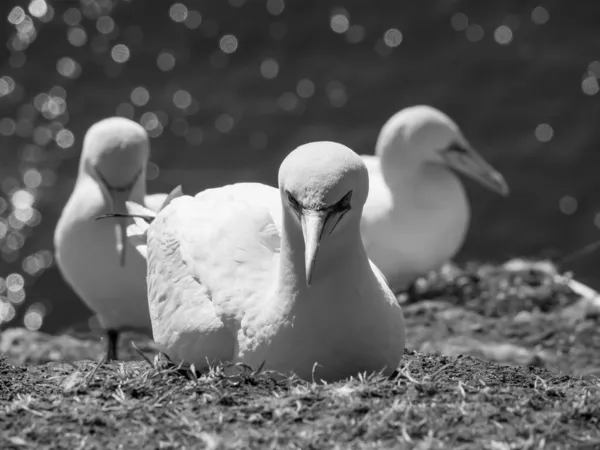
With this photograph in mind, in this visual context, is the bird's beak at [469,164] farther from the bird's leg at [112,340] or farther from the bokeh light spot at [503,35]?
the bokeh light spot at [503,35]

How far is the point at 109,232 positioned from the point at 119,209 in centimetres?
33

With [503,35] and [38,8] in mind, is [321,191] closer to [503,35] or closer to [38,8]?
[503,35]

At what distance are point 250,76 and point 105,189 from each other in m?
11.6

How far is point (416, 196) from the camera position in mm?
10523

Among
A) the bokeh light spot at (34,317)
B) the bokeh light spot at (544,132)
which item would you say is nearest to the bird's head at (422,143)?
the bokeh light spot at (34,317)

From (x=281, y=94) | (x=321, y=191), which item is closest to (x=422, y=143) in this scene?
(x=321, y=191)

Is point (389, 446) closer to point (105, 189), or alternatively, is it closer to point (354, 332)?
point (354, 332)

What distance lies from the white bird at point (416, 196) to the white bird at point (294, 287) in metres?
4.58

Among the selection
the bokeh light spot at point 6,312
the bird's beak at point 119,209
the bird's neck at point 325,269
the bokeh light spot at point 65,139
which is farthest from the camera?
the bokeh light spot at point 65,139

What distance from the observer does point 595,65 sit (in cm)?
1841

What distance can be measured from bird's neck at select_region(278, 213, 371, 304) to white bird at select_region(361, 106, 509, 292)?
195 inches

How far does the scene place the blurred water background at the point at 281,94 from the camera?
15.8 meters

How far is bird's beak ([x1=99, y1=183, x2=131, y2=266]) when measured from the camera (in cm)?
820

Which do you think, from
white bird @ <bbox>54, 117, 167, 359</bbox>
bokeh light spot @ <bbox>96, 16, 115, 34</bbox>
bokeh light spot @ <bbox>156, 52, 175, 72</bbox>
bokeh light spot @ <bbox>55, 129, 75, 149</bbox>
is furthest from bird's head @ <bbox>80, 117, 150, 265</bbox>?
bokeh light spot @ <bbox>96, 16, 115, 34</bbox>
